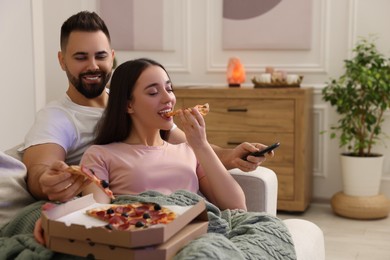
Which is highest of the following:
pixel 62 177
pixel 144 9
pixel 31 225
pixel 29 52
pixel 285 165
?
pixel 144 9

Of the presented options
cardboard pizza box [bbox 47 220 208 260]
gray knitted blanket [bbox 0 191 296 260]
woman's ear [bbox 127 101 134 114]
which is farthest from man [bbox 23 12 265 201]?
cardboard pizza box [bbox 47 220 208 260]

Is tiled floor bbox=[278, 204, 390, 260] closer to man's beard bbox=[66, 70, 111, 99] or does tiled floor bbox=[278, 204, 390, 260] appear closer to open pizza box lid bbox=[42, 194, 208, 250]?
man's beard bbox=[66, 70, 111, 99]

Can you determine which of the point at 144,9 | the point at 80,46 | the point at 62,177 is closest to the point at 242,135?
the point at 144,9

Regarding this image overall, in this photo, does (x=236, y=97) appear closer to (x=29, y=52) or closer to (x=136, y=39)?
(x=136, y=39)

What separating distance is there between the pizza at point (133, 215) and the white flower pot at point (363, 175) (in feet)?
9.18

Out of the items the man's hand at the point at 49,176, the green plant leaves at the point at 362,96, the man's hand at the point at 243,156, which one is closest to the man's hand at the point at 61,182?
the man's hand at the point at 49,176

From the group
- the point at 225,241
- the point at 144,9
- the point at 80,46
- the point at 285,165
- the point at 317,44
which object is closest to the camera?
the point at 225,241

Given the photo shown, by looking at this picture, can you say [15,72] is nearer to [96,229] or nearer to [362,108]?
[362,108]

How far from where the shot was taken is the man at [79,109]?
1.90m

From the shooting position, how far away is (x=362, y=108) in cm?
389

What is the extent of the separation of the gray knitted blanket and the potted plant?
236 cm

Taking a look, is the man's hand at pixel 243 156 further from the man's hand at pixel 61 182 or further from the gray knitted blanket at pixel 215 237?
the man's hand at pixel 61 182

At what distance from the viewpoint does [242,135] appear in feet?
13.0

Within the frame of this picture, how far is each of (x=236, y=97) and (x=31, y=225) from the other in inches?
104
